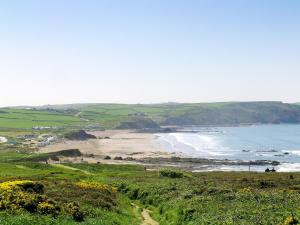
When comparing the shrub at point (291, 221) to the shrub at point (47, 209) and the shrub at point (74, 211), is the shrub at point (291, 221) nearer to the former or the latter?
the shrub at point (74, 211)

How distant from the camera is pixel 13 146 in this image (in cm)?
17325

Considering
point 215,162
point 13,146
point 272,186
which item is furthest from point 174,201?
point 13,146

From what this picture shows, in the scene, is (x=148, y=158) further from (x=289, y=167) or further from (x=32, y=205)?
(x=32, y=205)

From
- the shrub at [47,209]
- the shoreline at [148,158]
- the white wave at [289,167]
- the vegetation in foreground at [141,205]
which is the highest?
the shrub at [47,209]

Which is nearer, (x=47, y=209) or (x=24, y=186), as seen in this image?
(x=47, y=209)

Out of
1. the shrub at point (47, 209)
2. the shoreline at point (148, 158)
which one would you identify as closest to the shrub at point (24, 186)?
the shrub at point (47, 209)

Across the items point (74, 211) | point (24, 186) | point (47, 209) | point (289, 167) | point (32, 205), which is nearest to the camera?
point (47, 209)

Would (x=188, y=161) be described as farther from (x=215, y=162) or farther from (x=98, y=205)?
(x=98, y=205)

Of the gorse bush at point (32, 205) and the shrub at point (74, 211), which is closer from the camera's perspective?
the gorse bush at point (32, 205)

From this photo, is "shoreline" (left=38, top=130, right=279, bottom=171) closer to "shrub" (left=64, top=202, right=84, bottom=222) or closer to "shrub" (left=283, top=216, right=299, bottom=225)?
"shrub" (left=64, top=202, right=84, bottom=222)

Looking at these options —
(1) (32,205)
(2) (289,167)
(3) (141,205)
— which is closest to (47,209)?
(1) (32,205)

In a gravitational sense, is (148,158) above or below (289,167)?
below

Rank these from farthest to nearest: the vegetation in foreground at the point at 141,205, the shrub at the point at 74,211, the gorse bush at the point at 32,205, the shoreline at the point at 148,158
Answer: the shoreline at the point at 148,158 < the shrub at the point at 74,211 < the gorse bush at the point at 32,205 < the vegetation in foreground at the point at 141,205

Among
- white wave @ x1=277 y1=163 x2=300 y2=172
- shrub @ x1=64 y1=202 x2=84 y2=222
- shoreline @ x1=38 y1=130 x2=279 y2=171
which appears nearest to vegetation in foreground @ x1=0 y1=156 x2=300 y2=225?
shrub @ x1=64 y1=202 x2=84 y2=222
